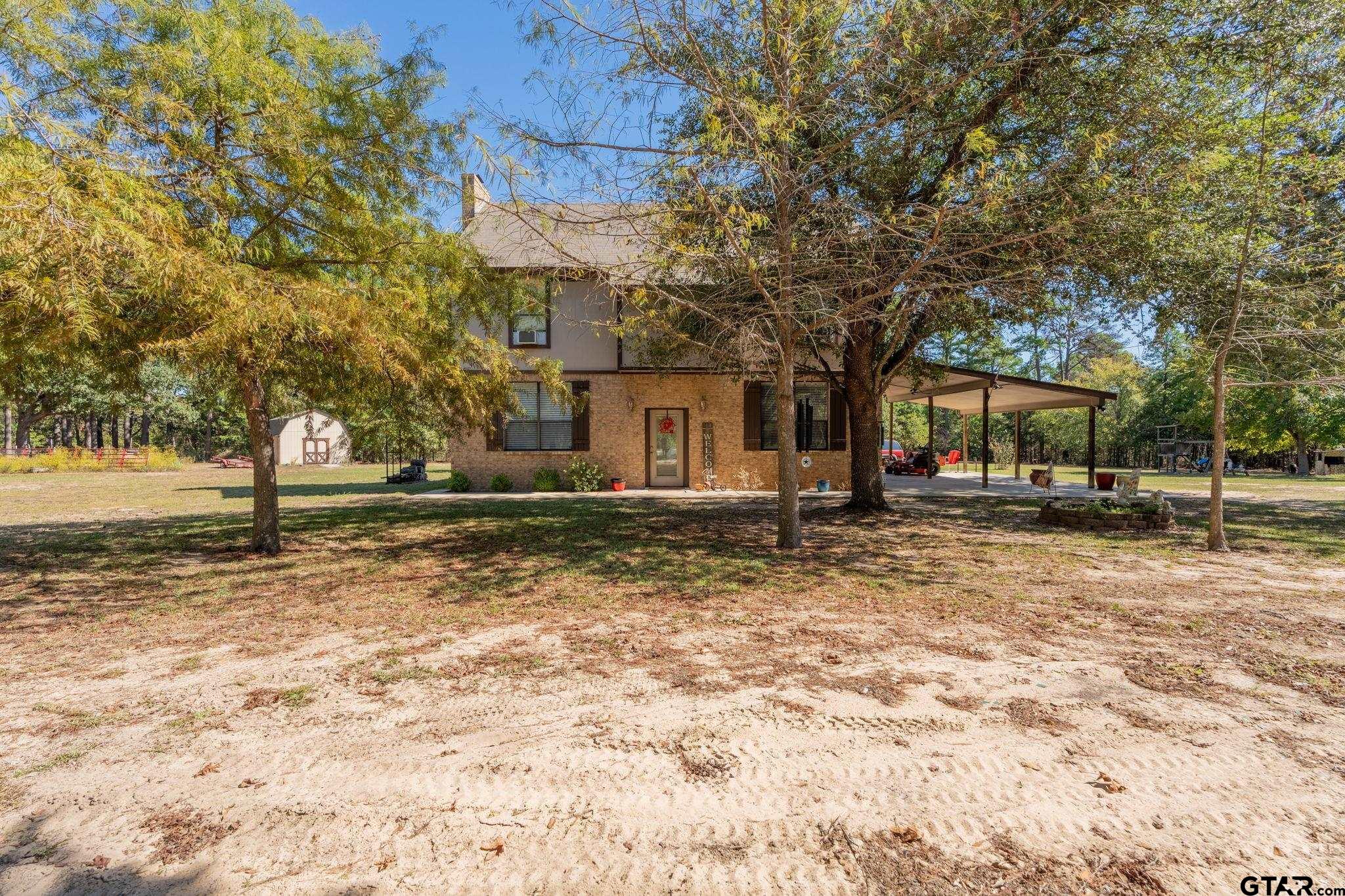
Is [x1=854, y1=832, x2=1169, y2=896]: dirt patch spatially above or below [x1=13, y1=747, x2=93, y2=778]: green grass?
above

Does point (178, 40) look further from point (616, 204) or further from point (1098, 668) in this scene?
point (1098, 668)

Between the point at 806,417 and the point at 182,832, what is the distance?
15.8 meters

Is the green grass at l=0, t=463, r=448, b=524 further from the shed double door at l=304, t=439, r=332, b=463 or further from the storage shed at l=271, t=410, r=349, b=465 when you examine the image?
the shed double door at l=304, t=439, r=332, b=463

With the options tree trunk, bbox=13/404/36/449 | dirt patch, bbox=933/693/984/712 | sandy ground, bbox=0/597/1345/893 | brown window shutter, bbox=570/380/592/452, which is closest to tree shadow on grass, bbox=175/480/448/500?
brown window shutter, bbox=570/380/592/452

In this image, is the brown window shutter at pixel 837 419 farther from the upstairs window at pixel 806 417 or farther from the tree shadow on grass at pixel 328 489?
the tree shadow on grass at pixel 328 489

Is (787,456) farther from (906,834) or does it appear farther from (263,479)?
(263,479)

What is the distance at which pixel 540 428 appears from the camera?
1711 centimetres

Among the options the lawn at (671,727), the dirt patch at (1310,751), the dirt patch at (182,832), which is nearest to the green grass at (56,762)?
the lawn at (671,727)

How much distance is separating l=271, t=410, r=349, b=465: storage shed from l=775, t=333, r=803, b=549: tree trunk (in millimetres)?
36403

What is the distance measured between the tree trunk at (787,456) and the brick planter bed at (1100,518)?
5582 millimetres

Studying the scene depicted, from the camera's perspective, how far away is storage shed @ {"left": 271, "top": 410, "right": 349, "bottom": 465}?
37750 millimetres

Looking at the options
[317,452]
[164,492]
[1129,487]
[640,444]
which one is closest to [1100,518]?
[1129,487]

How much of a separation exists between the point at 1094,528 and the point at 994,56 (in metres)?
7.61

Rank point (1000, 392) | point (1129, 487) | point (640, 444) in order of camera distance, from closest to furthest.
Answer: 1. point (1129, 487)
2. point (640, 444)
3. point (1000, 392)
